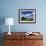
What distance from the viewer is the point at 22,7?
4734 mm

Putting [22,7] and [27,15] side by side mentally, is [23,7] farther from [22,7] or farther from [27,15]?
[27,15]

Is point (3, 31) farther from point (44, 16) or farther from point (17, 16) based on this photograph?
point (44, 16)

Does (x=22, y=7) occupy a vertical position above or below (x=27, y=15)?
above

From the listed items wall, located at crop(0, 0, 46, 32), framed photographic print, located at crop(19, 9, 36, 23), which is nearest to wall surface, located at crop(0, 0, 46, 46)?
wall, located at crop(0, 0, 46, 32)

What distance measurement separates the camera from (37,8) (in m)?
4.75

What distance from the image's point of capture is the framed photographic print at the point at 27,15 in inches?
186

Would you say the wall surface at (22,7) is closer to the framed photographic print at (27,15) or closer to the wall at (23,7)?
the wall at (23,7)

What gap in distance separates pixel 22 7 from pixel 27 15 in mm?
330

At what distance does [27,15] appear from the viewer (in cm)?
474

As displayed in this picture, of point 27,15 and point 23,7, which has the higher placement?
point 23,7

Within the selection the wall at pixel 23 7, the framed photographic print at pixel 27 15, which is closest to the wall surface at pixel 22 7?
the wall at pixel 23 7

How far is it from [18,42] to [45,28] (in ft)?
3.85

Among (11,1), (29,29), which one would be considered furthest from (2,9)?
(29,29)

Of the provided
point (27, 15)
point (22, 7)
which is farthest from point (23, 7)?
point (27, 15)
